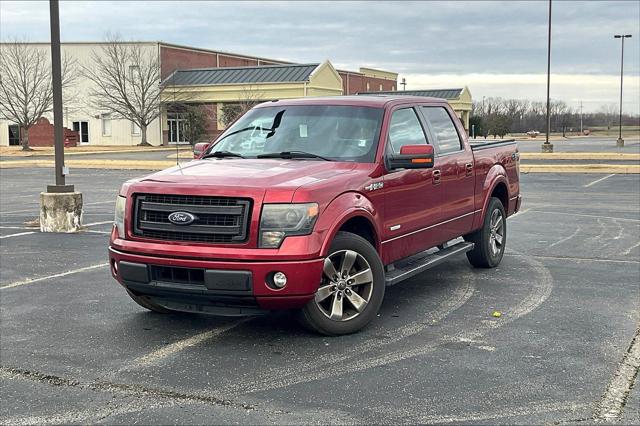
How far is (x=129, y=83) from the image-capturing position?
61.3m

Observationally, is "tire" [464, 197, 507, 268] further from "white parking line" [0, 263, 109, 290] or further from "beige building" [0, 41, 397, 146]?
"beige building" [0, 41, 397, 146]

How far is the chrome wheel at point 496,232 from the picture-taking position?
845 centimetres

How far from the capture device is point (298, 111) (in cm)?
688

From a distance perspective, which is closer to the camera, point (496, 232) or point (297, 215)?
point (297, 215)

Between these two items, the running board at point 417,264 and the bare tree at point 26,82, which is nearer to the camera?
the running board at point 417,264

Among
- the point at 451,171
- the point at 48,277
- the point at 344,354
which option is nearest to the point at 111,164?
the point at 48,277

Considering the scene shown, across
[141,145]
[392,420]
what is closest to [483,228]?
[392,420]

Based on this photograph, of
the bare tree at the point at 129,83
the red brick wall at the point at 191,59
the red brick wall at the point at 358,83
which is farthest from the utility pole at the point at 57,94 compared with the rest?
the red brick wall at the point at 358,83

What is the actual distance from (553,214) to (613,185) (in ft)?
25.8

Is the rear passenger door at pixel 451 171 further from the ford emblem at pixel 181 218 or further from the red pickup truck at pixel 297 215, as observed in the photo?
the ford emblem at pixel 181 218

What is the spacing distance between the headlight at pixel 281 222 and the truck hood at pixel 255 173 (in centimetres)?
18

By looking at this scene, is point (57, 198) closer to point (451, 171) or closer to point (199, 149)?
point (199, 149)

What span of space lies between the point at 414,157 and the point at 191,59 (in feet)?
214

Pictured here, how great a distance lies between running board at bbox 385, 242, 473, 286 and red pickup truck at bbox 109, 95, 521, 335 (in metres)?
0.02
